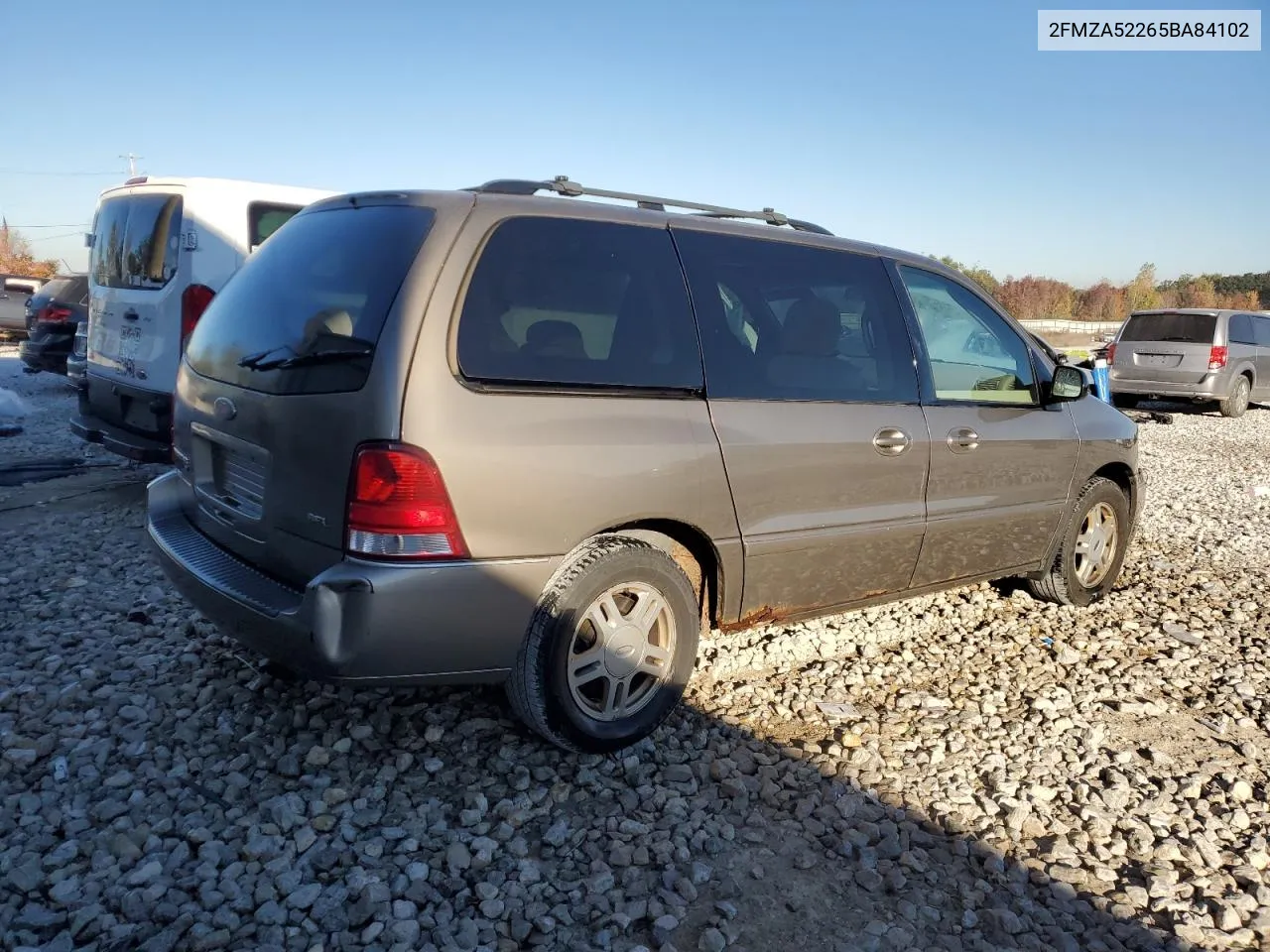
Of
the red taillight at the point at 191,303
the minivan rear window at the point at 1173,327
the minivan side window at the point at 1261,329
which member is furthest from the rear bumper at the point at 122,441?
the minivan side window at the point at 1261,329

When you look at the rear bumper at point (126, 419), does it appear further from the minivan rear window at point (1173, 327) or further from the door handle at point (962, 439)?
the minivan rear window at point (1173, 327)

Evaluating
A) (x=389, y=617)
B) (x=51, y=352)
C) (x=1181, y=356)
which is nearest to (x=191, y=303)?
(x=389, y=617)

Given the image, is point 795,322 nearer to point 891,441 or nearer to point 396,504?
point 891,441

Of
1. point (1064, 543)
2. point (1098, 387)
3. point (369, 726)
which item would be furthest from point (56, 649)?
point (1098, 387)

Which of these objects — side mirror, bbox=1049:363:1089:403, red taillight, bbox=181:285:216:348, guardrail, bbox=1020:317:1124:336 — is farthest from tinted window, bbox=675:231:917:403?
guardrail, bbox=1020:317:1124:336

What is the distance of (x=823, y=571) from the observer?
370 cm

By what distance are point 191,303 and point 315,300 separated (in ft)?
10.5

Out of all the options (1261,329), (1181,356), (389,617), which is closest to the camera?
(389,617)

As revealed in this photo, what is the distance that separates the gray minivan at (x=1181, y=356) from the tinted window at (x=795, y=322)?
12.7 metres

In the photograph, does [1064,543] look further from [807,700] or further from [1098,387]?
[1098,387]

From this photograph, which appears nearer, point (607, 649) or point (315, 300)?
point (315, 300)

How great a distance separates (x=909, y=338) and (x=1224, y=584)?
318 cm

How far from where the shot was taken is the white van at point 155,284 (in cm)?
570

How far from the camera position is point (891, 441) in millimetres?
3826
